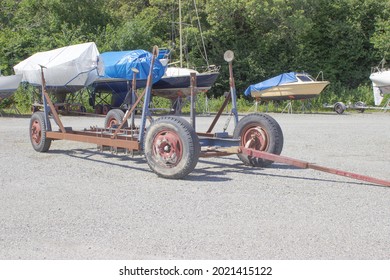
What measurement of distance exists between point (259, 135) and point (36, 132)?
16.1ft

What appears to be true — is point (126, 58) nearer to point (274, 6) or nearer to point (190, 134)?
point (274, 6)

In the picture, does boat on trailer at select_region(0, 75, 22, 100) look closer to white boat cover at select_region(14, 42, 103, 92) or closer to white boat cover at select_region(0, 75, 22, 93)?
white boat cover at select_region(0, 75, 22, 93)

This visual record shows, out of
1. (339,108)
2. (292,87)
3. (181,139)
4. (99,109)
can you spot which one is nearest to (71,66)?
(181,139)

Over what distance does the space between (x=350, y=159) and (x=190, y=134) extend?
4285 mm

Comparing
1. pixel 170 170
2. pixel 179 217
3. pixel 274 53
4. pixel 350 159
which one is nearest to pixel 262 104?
pixel 274 53

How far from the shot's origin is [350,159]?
11266 mm

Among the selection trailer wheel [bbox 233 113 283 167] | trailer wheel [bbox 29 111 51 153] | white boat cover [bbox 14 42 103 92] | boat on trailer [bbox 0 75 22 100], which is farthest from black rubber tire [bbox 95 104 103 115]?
trailer wheel [bbox 233 113 283 167]

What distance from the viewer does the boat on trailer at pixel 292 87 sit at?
28.2 m

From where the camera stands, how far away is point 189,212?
6.45m

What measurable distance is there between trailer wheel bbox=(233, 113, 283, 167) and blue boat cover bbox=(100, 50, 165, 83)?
13.3 meters

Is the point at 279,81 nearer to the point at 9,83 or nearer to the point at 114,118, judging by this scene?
the point at 9,83

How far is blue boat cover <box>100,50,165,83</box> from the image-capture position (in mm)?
23172

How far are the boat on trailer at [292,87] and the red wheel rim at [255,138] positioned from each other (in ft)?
61.2

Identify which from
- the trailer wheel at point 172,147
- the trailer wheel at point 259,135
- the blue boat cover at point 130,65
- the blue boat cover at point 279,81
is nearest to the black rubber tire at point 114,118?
the trailer wheel at point 259,135
